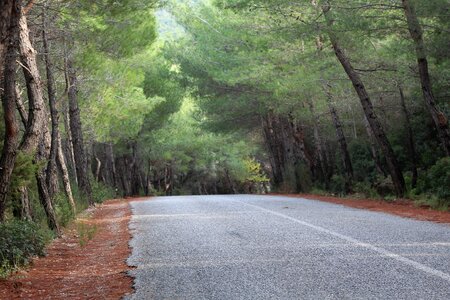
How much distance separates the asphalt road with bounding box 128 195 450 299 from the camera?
6.07 metres

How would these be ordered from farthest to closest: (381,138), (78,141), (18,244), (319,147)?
(319,147) → (78,141) → (381,138) → (18,244)

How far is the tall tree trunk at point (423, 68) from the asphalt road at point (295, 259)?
5411mm

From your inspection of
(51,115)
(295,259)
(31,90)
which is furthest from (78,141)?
(295,259)

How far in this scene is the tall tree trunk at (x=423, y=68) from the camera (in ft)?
54.4

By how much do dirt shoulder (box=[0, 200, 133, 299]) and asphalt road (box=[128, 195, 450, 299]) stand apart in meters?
0.29

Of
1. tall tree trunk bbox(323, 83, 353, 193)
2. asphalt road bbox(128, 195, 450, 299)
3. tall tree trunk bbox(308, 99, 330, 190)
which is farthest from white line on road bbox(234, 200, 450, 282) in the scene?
tall tree trunk bbox(308, 99, 330, 190)

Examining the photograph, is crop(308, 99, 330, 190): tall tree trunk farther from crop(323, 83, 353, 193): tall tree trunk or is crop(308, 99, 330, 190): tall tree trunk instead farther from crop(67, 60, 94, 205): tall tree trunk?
crop(67, 60, 94, 205): tall tree trunk

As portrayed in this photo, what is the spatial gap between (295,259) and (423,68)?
10930 millimetres

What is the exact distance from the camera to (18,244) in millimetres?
9523

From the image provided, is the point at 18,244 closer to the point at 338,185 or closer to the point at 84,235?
the point at 84,235

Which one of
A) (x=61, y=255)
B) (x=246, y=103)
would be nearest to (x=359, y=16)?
(x=61, y=255)

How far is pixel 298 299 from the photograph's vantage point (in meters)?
5.68

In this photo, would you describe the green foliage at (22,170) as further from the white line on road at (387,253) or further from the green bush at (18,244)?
the white line on road at (387,253)

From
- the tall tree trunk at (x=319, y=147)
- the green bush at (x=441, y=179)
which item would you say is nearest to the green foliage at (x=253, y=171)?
the tall tree trunk at (x=319, y=147)
